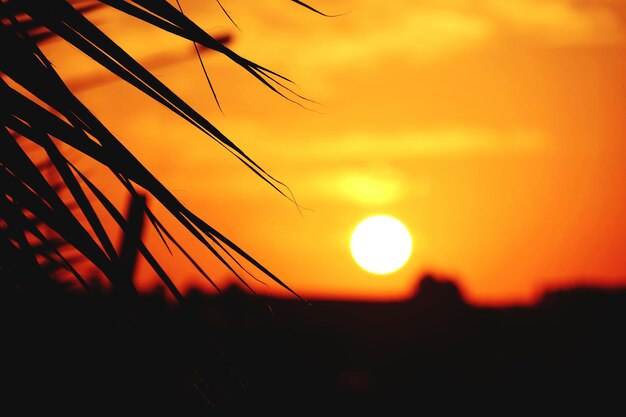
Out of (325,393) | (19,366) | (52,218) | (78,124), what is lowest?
(19,366)

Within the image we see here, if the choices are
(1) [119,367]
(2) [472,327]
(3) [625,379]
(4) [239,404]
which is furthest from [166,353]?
(2) [472,327]

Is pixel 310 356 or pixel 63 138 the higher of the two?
pixel 310 356

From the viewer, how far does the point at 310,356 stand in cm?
3028

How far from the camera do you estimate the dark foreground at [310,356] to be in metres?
1.15

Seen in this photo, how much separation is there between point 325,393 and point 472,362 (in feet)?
31.3

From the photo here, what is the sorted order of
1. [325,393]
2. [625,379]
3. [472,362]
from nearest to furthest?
[325,393], [625,379], [472,362]

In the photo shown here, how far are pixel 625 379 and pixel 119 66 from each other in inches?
997

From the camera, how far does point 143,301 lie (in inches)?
43.1

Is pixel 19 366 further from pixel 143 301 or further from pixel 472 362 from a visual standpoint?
pixel 472 362

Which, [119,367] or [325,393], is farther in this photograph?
[325,393]

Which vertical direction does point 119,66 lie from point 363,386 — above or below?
below

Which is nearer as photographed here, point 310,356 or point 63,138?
point 63,138

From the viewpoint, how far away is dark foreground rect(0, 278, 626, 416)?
1.15 metres

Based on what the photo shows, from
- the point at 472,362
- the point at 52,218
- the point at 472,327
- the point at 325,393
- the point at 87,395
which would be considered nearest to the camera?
the point at 52,218
